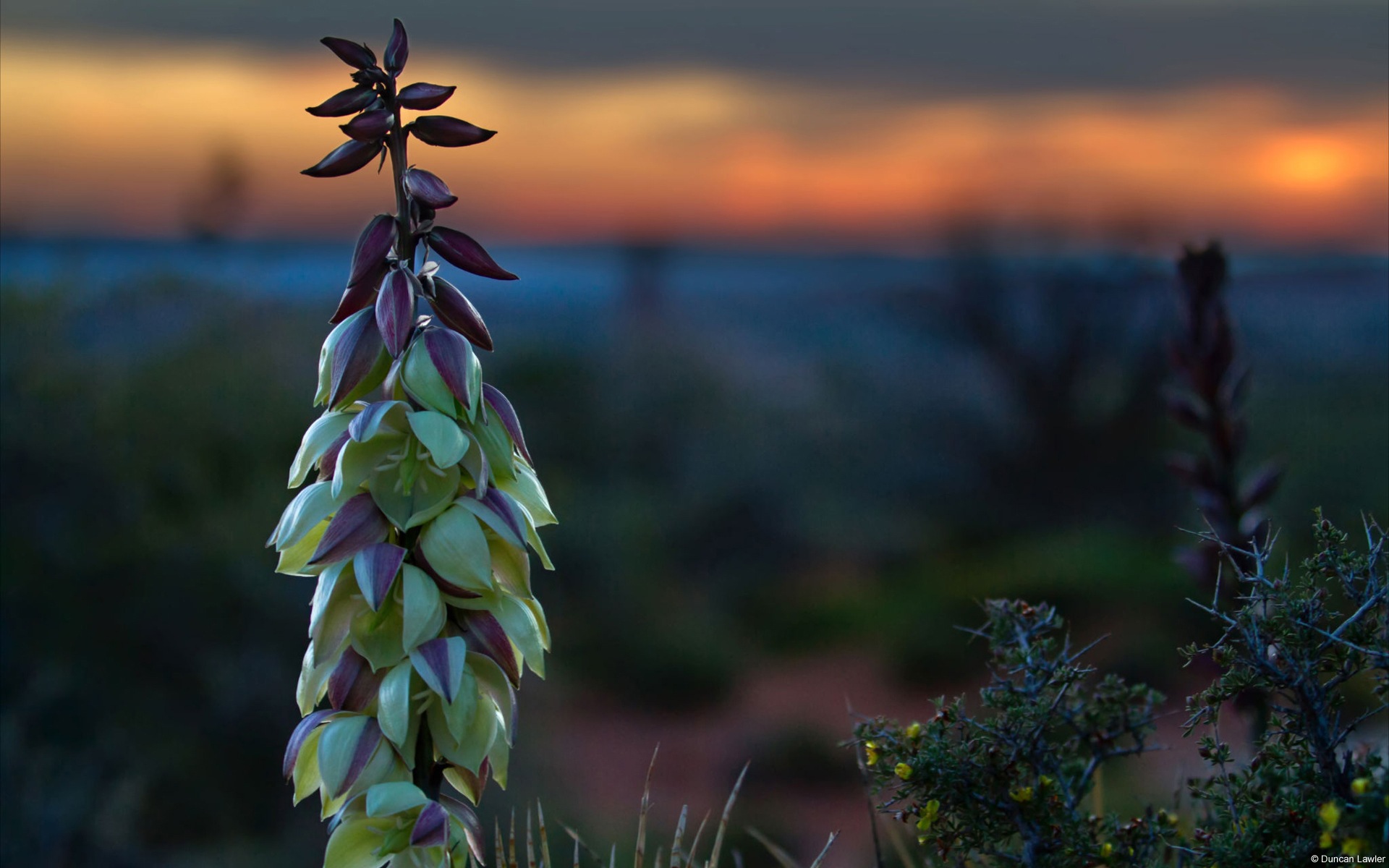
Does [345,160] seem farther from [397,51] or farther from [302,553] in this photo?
[302,553]

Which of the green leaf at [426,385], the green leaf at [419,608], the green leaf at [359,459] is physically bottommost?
the green leaf at [419,608]

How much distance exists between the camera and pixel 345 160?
3.65 feet

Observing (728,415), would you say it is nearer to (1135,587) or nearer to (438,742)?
(1135,587)

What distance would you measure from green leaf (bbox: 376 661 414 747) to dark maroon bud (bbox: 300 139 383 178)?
1.61 ft

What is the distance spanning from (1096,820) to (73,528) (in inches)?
222

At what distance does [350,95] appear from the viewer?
1.10 meters

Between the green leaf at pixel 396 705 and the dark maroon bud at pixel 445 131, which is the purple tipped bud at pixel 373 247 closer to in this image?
the dark maroon bud at pixel 445 131

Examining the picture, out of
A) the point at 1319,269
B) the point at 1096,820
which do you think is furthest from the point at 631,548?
the point at 1319,269

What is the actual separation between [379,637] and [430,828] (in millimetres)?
181

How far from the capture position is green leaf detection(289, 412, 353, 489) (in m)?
1.08

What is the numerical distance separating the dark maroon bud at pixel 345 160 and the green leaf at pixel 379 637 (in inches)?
16.6

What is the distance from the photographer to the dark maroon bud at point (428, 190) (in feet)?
3.53

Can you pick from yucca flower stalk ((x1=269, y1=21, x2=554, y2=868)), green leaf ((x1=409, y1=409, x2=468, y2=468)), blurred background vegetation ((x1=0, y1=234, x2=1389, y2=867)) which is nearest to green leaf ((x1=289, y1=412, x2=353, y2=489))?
yucca flower stalk ((x1=269, y1=21, x2=554, y2=868))

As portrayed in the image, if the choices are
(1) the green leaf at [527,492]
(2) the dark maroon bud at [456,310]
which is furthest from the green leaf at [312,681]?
(2) the dark maroon bud at [456,310]
